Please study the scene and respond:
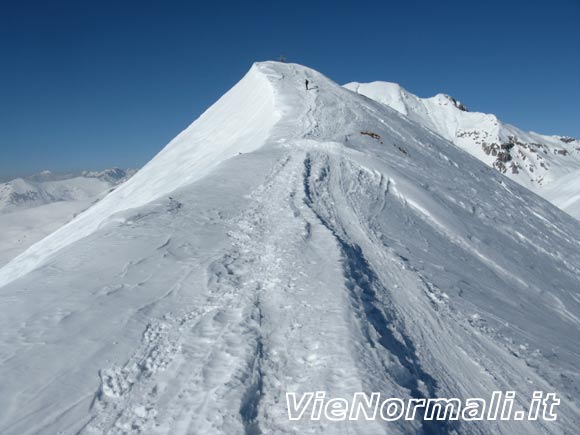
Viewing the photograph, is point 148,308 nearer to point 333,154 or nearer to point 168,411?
point 168,411

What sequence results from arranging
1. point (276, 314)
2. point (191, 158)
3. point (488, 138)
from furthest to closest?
1. point (488, 138)
2. point (191, 158)
3. point (276, 314)

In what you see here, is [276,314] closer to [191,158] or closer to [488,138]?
[191,158]

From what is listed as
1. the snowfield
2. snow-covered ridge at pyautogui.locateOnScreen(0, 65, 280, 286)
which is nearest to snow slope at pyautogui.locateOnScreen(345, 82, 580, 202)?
the snowfield

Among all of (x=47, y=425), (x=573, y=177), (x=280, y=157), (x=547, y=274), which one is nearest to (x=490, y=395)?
(x=47, y=425)

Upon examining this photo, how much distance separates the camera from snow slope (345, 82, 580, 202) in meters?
119

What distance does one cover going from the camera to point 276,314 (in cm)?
577

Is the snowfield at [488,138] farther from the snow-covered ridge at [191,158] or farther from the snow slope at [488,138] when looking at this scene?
the snow-covered ridge at [191,158]

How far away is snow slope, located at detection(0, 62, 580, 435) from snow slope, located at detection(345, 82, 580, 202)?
111 metres

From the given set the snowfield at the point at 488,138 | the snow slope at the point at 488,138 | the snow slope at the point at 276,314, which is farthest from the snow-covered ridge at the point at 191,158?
the snowfield at the point at 488,138

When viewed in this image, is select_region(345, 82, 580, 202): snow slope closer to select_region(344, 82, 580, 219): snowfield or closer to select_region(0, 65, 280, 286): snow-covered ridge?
select_region(344, 82, 580, 219): snowfield

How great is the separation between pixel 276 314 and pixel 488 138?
140 m

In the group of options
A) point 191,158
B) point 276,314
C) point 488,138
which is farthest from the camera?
point 488,138

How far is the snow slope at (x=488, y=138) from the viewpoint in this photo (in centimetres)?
11938

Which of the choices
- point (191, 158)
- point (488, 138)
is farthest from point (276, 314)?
point (488, 138)
